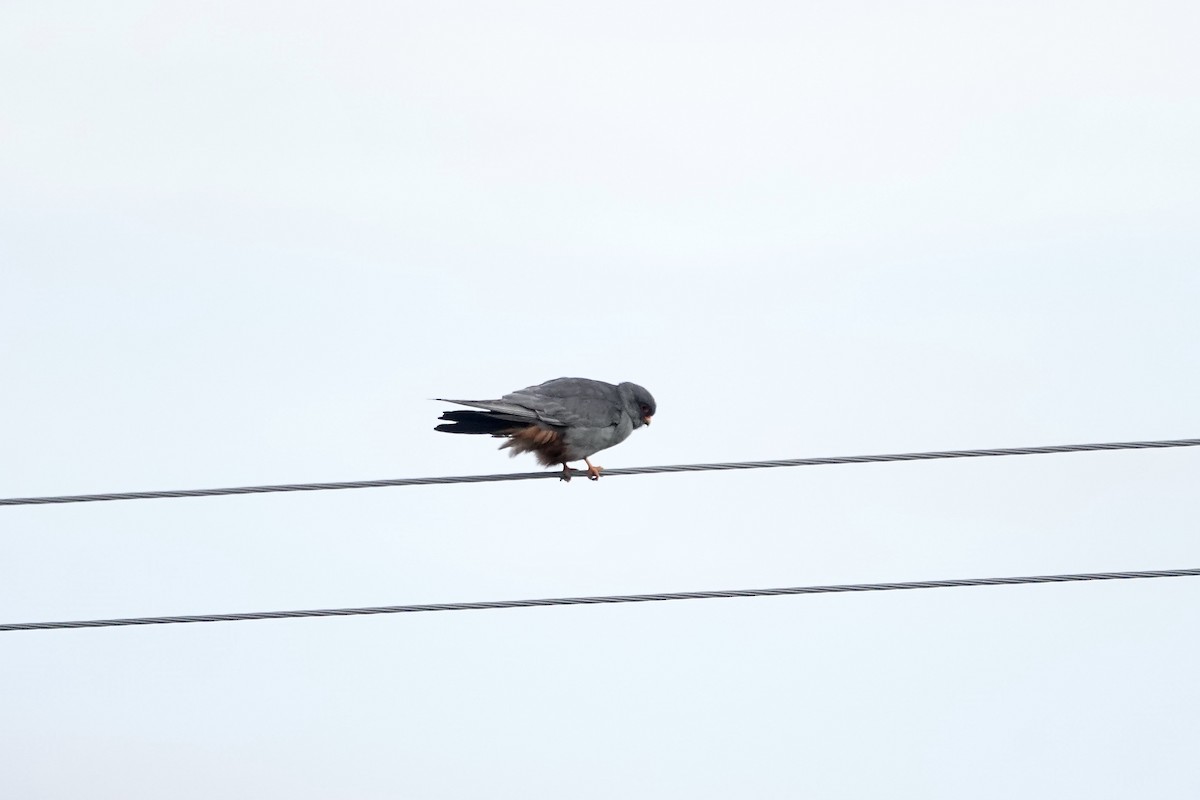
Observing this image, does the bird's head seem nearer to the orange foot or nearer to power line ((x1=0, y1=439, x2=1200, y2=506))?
the orange foot

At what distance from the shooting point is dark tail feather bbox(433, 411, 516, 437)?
974 centimetres

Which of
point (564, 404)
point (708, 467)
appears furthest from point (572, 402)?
point (708, 467)

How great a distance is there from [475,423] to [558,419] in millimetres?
718

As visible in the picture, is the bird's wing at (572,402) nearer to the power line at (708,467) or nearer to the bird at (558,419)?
the bird at (558,419)

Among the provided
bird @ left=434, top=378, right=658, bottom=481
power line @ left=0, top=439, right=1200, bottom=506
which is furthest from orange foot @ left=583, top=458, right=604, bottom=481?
power line @ left=0, top=439, right=1200, bottom=506

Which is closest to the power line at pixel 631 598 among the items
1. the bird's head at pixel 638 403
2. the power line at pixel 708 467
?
the power line at pixel 708 467

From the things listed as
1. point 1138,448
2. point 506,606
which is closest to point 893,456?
point 1138,448

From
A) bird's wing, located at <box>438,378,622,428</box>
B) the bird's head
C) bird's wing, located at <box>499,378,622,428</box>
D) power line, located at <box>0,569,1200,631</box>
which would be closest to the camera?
power line, located at <box>0,569,1200,631</box>

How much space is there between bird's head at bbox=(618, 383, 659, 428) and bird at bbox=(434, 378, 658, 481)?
10 millimetres

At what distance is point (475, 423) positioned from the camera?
9.88m

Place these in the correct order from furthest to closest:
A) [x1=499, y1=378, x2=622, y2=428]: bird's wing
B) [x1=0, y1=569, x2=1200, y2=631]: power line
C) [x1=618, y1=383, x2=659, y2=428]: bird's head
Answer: [x1=618, y1=383, x2=659, y2=428]: bird's head < [x1=499, y1=378, x2=622, y2=428]: bird's wing < [x1=0, y1=569, x2=1200, y2=631]: power line

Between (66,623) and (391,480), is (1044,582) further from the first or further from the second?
(66,623)

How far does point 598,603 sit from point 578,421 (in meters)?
3.17

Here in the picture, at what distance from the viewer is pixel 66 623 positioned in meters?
7.79
